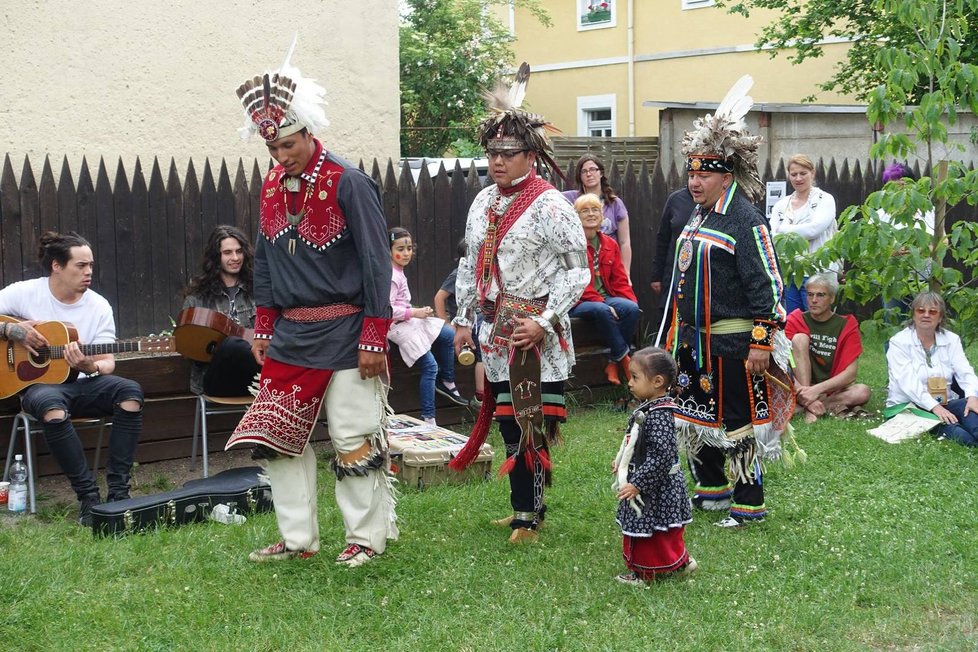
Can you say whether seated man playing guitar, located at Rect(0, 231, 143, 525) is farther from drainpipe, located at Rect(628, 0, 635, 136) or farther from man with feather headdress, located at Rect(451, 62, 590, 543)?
drainpipe, located at Rect(628, 0, 635, 136)

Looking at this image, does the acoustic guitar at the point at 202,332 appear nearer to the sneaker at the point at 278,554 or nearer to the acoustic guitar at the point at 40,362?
the acoustic guitar at the point at 40,362

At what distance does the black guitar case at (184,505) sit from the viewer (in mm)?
5949

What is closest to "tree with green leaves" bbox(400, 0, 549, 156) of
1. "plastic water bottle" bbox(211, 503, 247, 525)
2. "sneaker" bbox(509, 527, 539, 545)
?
"plastic water bottle" bbox(211, 503, 247, 525)

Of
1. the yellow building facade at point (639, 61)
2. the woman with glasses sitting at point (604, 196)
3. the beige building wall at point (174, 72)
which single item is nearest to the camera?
the woman with glasses sitting at point (604, 196)

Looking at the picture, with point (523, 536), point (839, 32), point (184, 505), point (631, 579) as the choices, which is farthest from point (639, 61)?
point (631, 579)

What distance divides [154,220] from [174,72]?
2.21m

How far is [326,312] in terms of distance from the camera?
5176mm

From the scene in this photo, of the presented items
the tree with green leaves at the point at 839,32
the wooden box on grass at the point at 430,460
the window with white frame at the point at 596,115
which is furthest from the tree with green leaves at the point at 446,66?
the wooden box on grass at the point at 430,460

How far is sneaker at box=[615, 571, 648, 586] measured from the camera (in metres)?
4.99

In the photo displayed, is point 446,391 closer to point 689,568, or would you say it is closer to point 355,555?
point 355,555

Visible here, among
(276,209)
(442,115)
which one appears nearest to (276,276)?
(276,209)

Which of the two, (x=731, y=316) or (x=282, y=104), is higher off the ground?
(x=282, y=104)

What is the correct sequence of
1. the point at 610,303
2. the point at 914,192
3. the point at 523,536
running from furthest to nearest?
the point at 610,303 → the point at 914,192 → the point at 523,536

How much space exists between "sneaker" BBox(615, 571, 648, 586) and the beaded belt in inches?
66.3
